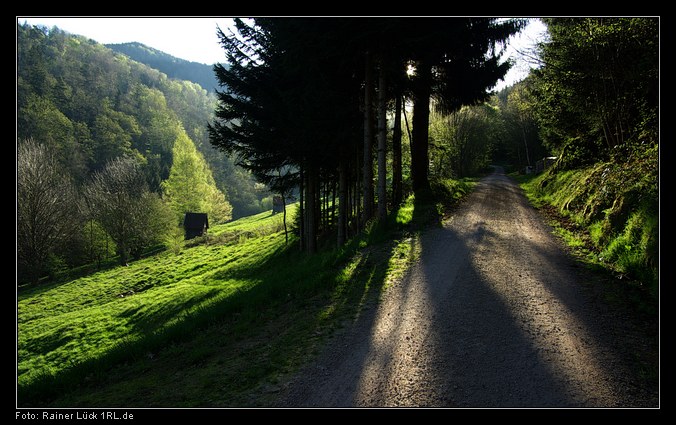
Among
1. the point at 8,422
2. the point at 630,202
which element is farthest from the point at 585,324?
the point at 8,422

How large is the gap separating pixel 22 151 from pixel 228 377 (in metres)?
39.3

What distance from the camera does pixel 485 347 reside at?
14.8 feet

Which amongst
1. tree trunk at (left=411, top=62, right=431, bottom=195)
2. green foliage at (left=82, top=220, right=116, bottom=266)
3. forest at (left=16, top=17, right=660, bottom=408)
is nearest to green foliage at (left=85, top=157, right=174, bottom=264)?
forest at (left=16, top=17, right=660, bottom=408)

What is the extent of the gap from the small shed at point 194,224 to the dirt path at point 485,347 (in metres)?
49.0

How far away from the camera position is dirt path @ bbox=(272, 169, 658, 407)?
3643 mm

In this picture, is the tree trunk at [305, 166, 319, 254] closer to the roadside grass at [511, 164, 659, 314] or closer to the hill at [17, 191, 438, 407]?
the hill at [17, 191, 438, 407]

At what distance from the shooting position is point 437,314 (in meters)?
5.59

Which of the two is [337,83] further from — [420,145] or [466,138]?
[466,138]

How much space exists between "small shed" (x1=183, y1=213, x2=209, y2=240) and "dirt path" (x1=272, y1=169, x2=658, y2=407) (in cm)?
4901

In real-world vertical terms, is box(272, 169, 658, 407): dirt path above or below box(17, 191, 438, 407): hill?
above

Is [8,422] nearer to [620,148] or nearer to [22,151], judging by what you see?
[620,148]

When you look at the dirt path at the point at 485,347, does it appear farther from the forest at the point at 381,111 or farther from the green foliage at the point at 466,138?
the green foliage at the point at 466,138

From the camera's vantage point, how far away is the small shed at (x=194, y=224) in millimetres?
51166

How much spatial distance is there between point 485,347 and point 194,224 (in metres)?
52.9
